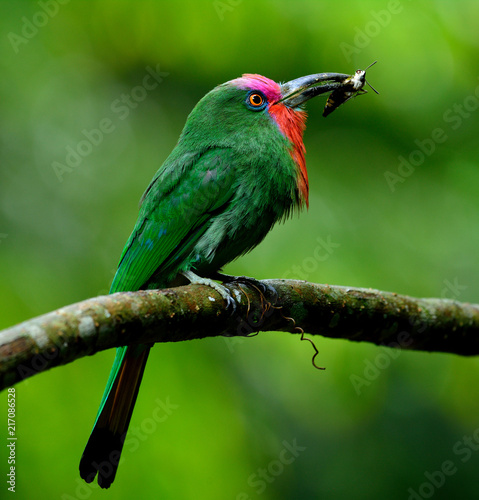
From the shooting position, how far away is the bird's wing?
330 centimetres

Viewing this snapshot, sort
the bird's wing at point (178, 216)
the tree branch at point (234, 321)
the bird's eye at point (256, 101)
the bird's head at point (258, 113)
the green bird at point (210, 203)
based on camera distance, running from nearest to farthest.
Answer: the tree branch at point (234, 321)
the green bird at point (210, 203)
the bird's wing at point (178, 216)
the bird's head at point (258, 113)
the bird's eye at point (256, 101)

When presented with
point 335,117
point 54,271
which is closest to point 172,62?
point 335,117

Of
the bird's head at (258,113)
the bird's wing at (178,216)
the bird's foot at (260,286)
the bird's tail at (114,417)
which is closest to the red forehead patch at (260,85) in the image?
the bird's head at (258,113)

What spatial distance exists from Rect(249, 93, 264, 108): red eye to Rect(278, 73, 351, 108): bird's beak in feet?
0.40

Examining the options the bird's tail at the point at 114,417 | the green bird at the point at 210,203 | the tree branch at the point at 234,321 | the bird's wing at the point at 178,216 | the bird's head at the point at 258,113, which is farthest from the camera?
the bird's head at the point at 258,113

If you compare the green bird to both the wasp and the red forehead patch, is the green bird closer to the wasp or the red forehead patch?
the red forehead patch

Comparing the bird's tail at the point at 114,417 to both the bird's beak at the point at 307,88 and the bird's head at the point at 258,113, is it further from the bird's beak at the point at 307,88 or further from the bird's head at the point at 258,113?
the bird's beak at the point at 307,88

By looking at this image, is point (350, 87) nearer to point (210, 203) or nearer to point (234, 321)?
point (210, 203)

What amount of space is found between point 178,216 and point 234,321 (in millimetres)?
813

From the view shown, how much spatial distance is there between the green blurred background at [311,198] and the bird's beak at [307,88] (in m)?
0.39

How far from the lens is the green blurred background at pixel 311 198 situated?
366cm

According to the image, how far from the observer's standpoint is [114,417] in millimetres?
Result: 3055

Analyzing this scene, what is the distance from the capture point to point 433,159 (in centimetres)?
417

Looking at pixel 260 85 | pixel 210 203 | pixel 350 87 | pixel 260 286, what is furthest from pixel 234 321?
pixel 350 87
